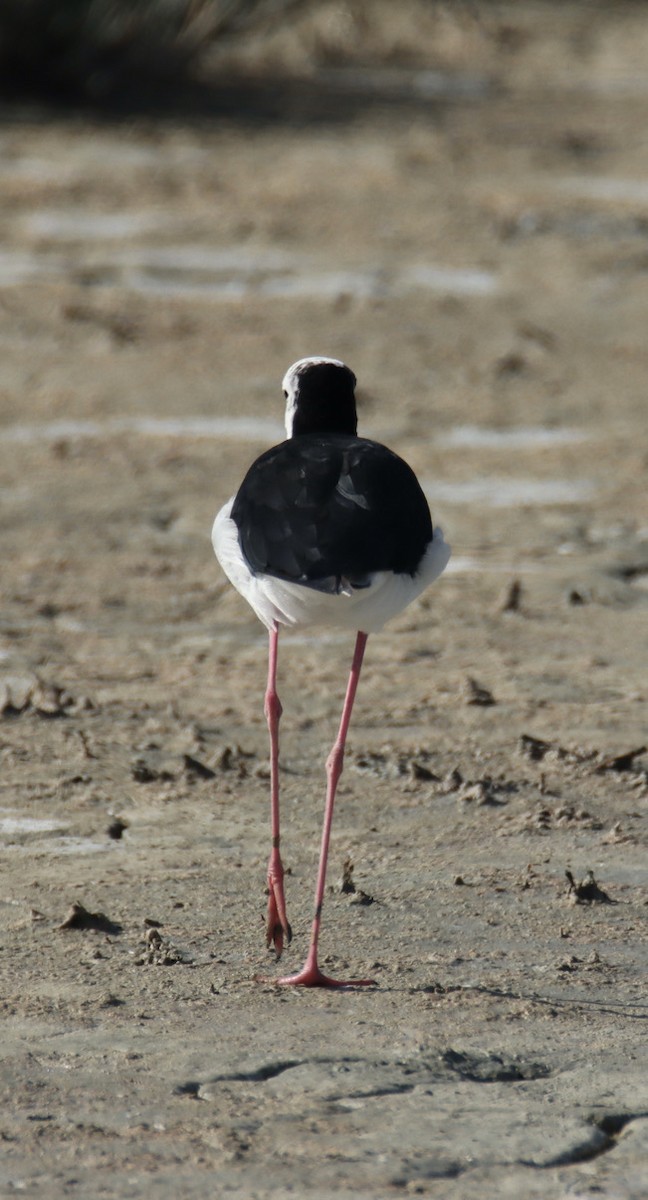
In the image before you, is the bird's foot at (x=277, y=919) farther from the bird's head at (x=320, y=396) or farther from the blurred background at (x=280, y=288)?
the blurred background at (x=280, y=288)

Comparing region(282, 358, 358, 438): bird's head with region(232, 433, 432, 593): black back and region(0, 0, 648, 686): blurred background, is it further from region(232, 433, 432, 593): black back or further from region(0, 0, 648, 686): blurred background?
region(0, 0, 648, 686): blurred background

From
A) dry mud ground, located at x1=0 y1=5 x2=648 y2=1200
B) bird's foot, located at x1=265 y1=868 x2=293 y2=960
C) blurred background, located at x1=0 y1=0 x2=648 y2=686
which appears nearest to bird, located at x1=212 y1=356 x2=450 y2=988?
bird's foot, located at x1=265 y1=868 x2=293 y2=960

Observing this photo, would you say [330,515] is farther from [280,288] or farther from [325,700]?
[280,288]

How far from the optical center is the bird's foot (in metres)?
3.71

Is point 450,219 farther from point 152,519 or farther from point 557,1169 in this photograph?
point 557,1169

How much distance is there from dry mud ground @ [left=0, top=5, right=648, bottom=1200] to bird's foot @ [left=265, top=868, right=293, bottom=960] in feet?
0.13

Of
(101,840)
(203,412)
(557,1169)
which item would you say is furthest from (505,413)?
(557,1169)

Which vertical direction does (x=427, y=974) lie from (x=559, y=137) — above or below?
below

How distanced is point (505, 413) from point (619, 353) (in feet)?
3.21

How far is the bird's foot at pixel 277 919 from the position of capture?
146 inches

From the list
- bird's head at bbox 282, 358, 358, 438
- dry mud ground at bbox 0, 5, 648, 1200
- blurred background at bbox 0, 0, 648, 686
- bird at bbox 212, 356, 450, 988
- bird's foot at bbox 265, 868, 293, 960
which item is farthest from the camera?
blurred background at bbox 0, 0, 648, 686

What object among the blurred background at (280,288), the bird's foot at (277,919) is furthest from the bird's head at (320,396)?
the blurred background at (280,288)

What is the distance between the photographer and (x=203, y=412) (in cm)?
770

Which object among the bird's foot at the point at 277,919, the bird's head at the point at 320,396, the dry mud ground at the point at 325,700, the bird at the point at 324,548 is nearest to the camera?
the dry mud ground at the point at 325,700
